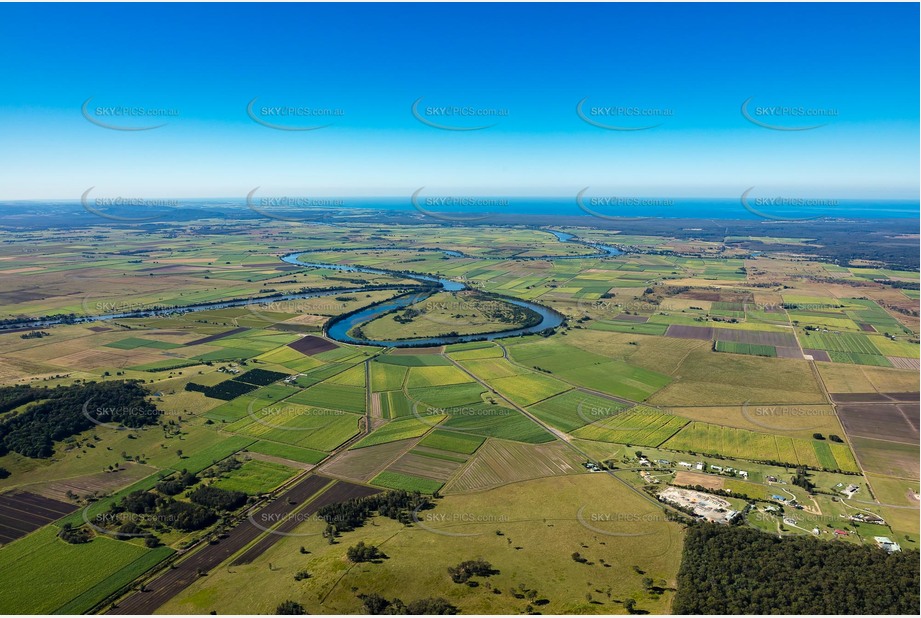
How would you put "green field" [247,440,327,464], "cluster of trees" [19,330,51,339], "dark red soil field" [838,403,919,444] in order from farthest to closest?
"cluster of trees" [19,330,51,339] < "dark red soil field" [838,403,919,444] < "green field" [247,440,327,464]

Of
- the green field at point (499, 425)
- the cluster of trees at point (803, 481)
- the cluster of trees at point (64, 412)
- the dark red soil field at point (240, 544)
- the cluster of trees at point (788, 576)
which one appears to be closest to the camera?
the cluster of trees at point (788, 576)

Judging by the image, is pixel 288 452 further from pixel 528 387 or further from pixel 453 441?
pixel 528 387

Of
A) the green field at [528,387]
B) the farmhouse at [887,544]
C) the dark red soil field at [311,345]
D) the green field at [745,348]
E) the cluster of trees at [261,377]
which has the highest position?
the green field at [745,348]

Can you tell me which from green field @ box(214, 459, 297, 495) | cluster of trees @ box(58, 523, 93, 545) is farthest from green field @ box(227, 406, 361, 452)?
cluster of trees @ box(58, 523, 93, 545)

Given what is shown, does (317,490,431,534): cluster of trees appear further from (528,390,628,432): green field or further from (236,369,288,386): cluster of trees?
(236,369,288,386): cluster of trees

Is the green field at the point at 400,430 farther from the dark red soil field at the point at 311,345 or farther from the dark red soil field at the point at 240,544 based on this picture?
the dark red soil field at the point at 311,345

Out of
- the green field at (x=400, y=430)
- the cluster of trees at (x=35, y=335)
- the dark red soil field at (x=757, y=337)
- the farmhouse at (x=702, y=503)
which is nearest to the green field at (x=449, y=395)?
the green field at (x=400, y=430)

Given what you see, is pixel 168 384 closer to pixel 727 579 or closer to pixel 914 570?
pixel 727 579

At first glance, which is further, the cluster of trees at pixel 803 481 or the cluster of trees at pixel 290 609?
the cluster of trees at pixel 803 481
